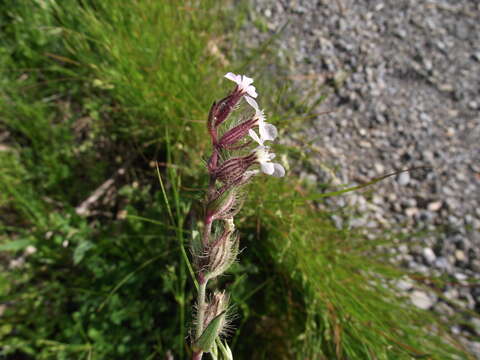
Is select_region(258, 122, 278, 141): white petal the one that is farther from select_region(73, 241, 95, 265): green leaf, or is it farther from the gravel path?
the gravel path

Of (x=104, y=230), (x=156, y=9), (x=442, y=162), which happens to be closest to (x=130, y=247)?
(x=104, y=230)

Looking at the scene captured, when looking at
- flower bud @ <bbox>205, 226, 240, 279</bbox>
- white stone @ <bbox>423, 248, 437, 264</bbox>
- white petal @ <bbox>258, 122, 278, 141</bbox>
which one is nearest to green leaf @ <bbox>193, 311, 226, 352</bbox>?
flower bud @ <bbox>205, 226, 240, 279</bbox>

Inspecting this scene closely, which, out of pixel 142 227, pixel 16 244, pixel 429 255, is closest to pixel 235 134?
pixel 142 227

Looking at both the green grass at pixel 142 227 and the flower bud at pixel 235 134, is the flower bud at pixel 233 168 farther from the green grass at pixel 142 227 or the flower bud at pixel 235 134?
the green grass at pixel 142 227

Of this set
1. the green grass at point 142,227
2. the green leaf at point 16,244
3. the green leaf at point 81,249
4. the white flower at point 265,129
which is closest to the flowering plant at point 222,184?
the white flower at point 265,129

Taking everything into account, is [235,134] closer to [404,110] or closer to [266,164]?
[266,164]

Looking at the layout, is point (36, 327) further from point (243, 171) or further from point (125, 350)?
point (243, 171)
